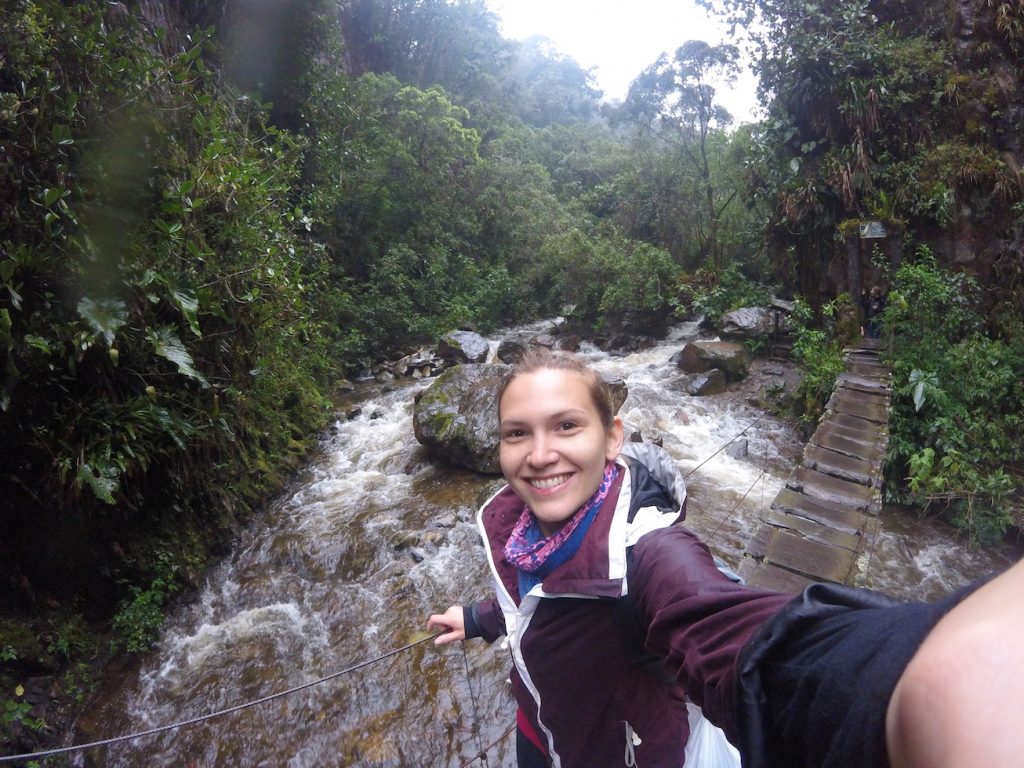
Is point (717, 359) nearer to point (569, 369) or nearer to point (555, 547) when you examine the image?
point (569, 369)

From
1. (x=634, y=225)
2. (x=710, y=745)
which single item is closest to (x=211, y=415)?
(x=710, y=745)

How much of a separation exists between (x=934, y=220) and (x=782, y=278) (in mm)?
4101

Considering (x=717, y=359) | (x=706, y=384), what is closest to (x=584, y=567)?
(x=706, y=384)

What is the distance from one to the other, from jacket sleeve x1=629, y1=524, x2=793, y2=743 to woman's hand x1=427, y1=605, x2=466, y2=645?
2.67 feet

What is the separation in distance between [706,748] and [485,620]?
711 mm

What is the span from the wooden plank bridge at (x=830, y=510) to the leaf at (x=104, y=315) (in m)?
4.36

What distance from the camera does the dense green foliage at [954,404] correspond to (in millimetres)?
4914

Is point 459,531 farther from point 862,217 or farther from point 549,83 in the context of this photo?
point 549,83

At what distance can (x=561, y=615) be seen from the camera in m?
1.18

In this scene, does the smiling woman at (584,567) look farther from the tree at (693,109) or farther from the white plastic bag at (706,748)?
the tree at (693,109)

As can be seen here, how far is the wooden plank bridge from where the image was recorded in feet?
10.3

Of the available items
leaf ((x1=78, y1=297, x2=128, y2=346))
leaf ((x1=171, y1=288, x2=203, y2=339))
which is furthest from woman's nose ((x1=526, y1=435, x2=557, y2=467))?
leaf ((x1=171, y1=288, x2=203, y2=339))

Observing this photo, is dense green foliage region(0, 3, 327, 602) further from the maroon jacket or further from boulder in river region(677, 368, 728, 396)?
boulder in river region(677, 368, 728, 396)

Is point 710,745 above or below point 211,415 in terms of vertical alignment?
above
